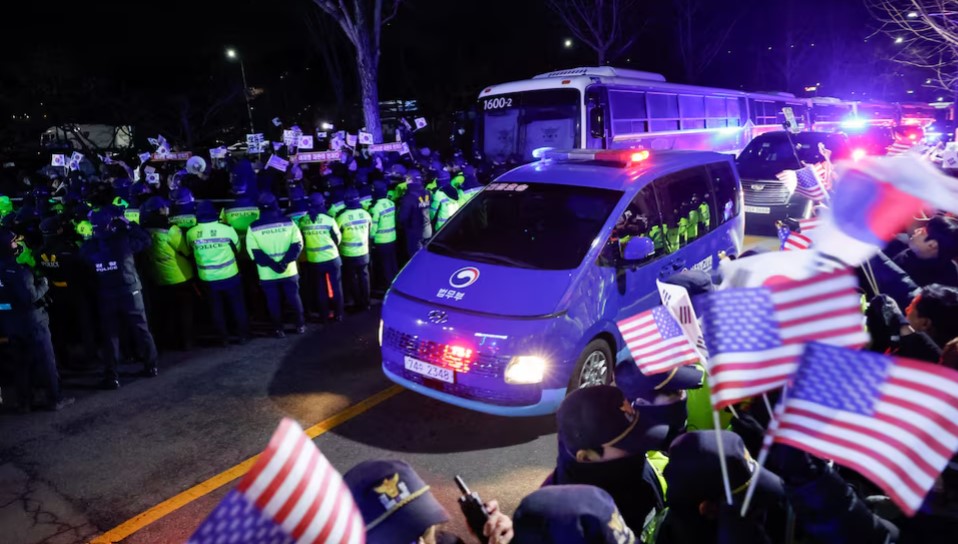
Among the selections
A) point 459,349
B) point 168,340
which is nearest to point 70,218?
point 168,340

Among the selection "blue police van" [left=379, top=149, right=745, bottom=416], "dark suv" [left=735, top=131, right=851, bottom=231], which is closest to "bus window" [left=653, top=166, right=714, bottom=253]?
"blue police van" [left=379, top=149, right=745, bottom=416]

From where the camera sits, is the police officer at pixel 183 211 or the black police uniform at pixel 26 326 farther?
the police officer at pixel 183 211

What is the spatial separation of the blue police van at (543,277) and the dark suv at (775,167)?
20.4 feet

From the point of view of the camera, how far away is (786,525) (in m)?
2.42

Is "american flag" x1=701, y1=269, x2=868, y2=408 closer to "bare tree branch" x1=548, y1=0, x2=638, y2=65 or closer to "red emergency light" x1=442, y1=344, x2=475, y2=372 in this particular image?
"red emergency light" x1=442, y1=344, x2=475, y2=372

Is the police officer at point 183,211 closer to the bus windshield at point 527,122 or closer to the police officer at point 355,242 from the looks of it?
the police officer at point 355,242

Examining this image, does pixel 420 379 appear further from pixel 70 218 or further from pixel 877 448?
pixel 70 218

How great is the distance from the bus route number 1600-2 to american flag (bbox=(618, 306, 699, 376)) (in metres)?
10.4

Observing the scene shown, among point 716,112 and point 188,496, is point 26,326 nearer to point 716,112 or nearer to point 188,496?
point 188,496

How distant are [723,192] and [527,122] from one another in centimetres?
671

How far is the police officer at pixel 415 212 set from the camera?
8930 millimetres

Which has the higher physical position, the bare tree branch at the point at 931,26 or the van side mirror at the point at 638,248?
the bare tree branch at the point at 931,26

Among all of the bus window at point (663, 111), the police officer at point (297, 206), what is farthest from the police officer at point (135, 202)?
the bus window at point (663, 111)

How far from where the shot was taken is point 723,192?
22.8 ft
